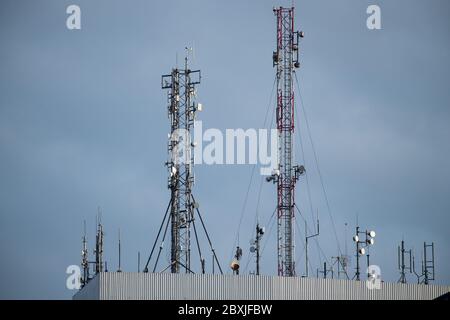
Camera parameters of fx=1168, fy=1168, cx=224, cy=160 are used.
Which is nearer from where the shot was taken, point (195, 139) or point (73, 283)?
point (195, 139)

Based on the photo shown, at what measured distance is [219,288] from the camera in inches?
3140

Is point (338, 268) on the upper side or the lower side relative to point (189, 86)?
lower

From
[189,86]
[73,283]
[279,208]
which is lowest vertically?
[73,283]

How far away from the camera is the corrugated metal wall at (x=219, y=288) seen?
77.6 metres

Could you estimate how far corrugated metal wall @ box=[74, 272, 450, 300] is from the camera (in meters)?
77.6

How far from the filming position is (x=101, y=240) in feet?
342

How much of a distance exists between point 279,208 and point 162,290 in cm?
3205

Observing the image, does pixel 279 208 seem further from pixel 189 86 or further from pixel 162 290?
pixel 162 290
